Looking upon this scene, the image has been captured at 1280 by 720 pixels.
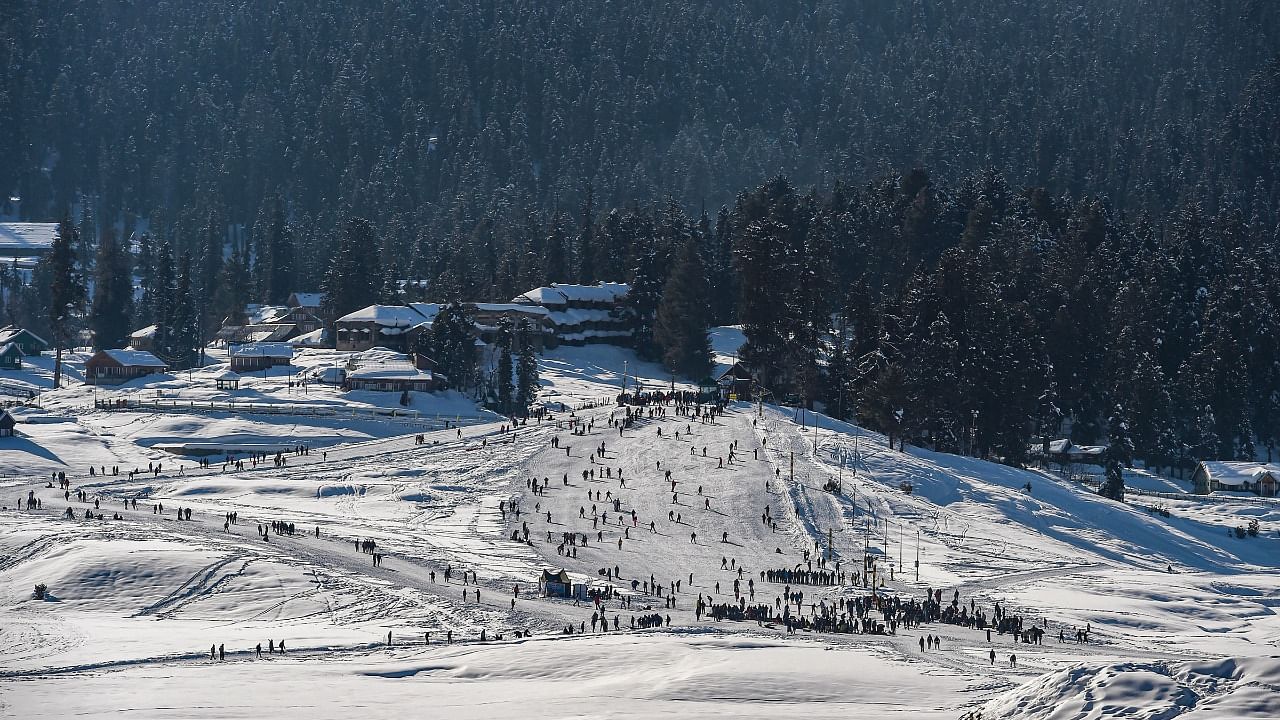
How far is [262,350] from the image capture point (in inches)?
4419

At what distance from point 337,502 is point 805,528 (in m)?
21.9

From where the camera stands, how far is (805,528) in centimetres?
7006

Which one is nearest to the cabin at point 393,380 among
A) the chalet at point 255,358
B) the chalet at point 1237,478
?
the chalet at point 255,358

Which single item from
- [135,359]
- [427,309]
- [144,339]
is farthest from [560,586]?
[144,339]

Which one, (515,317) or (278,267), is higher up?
(278,267)

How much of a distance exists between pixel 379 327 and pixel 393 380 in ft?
48.7

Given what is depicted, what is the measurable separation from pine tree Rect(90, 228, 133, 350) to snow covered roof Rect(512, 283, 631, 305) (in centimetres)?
3235

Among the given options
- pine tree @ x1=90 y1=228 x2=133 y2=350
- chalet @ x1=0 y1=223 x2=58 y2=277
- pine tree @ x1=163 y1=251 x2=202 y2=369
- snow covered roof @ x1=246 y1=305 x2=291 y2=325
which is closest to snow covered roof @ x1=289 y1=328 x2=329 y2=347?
pine tree @ x1=163 y1=251 x2=202 y2=369

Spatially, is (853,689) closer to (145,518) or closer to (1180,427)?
(145,518)

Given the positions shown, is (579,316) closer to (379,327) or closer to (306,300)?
(379,327)

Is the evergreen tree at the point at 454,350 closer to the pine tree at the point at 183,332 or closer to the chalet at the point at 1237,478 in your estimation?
the pine tree at the point at 183,332

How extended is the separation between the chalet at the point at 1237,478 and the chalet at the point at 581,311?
4680 cm

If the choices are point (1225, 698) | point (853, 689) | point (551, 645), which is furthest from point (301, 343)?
point (1225, 698)

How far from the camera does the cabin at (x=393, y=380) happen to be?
104 meters
